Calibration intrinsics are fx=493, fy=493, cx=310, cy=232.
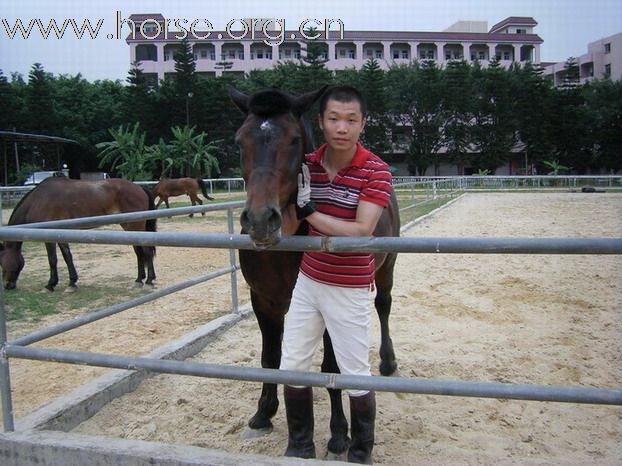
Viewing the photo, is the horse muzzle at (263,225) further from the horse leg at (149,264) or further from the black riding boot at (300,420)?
the horse leg at (149,264)

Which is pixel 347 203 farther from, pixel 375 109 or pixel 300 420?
pixel 375 109

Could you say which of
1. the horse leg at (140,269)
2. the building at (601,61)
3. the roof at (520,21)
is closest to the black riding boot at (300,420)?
the horse leg at (140,269)

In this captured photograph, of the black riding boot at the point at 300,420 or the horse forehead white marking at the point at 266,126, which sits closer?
the horse forehead white marking at the point at 266,126

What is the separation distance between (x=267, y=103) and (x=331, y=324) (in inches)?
37.7

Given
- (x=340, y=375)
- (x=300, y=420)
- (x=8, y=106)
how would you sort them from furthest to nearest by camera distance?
1. (x=8, y=106)
2. (x=300, y=420)
3. (x=340, y=375)

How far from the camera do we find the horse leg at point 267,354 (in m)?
2.64

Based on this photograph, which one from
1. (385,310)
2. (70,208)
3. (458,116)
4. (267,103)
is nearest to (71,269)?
(70,208)

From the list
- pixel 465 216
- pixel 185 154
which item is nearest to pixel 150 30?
pixel 185 154

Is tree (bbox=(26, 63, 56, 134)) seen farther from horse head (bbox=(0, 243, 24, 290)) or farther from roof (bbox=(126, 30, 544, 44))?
horse head (bbox=(0, 243, 24, 290))

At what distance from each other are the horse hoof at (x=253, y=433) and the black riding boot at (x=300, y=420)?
47cm

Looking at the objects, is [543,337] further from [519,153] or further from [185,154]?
[519,153]

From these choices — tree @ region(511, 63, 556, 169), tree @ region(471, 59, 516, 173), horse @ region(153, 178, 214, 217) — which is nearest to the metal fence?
horse @ region(153, 178, 214, 217)

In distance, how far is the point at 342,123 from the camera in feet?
6.33

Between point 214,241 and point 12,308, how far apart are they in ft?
16.1
